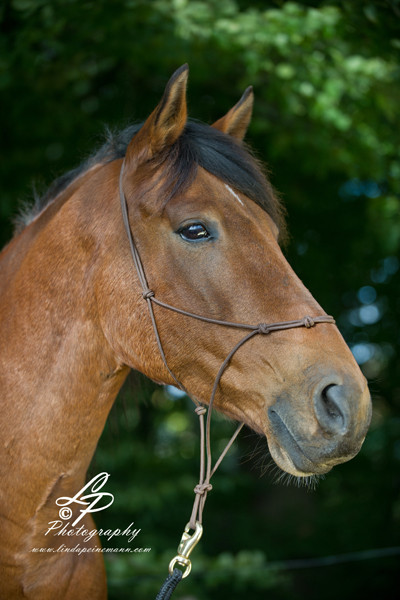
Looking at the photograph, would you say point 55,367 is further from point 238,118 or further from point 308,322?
point 238,118

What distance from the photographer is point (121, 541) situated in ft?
19.9

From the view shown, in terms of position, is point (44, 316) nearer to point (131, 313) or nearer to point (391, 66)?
point (131, 313)

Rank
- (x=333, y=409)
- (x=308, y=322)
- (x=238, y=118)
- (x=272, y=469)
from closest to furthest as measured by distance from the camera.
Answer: (x=333, y=409)
(x=308, y=322)
(x=272, y=469)
(x=238, y=118)

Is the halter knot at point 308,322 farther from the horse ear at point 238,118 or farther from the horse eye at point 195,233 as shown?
the horse ear at point 238,118

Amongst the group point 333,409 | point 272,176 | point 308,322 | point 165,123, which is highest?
point 165,123

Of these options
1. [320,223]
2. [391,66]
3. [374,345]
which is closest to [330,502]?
[374,345]

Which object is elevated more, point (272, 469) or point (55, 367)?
point (55, 367)

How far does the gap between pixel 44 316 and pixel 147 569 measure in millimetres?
3181

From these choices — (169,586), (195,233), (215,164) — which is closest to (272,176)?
(215,164)

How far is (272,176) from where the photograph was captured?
6.32 m

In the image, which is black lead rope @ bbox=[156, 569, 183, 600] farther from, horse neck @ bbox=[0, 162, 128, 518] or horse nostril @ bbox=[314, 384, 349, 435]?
horse nostril @ bbox=[314, 384, 349, 435]

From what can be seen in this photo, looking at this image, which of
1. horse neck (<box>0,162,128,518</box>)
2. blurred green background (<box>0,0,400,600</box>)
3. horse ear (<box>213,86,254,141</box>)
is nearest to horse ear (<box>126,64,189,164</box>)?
horse neck (<box>0,162,128,518</box>)

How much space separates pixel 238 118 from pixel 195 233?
0.94 m

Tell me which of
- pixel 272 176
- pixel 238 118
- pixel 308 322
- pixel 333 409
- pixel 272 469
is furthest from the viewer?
pixel 272 176
